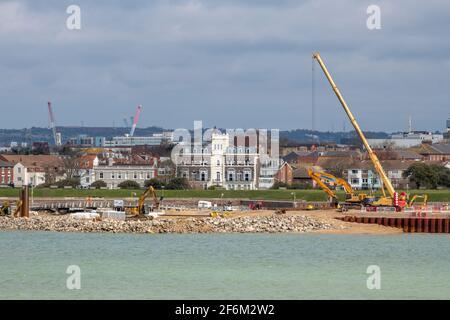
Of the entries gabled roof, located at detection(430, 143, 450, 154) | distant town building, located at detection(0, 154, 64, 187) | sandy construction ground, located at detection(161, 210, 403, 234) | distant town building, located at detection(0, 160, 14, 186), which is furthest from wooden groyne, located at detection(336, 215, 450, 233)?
gabled roof, located at detection(430, 143, 450, 154)

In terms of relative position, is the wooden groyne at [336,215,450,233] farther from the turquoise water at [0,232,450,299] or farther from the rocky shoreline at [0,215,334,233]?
the rocky shoreline at [0,215,334,233]

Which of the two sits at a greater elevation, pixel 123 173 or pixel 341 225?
pixel 123 173

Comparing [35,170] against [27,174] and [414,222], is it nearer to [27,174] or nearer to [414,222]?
[27,174]

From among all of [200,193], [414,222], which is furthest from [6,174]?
[414,222]

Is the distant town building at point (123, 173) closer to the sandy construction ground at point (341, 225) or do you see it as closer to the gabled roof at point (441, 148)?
the gabled roof at point (441, 148)

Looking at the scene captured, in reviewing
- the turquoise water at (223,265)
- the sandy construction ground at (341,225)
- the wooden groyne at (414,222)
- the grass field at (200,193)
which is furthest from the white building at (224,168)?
the turquoise water at (223,265)

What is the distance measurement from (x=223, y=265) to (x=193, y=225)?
1712cm

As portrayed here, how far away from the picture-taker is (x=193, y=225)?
66.0m

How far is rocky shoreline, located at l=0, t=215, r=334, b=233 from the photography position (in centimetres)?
6562

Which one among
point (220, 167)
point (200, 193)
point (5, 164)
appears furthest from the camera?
point (5, 164)

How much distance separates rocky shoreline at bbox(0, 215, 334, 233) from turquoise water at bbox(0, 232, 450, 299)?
175 centimetres

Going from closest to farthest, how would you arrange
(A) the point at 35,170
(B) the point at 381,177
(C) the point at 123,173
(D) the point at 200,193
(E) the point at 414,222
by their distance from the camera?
(E) the point at 414,222 < (B) the point at 381,177 < (D) the point at 200,193 < (C) the point at 123,173 < (A) the point at 35,170

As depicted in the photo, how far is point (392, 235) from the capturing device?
65375mm

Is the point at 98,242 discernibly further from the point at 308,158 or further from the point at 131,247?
the point at 308,158
